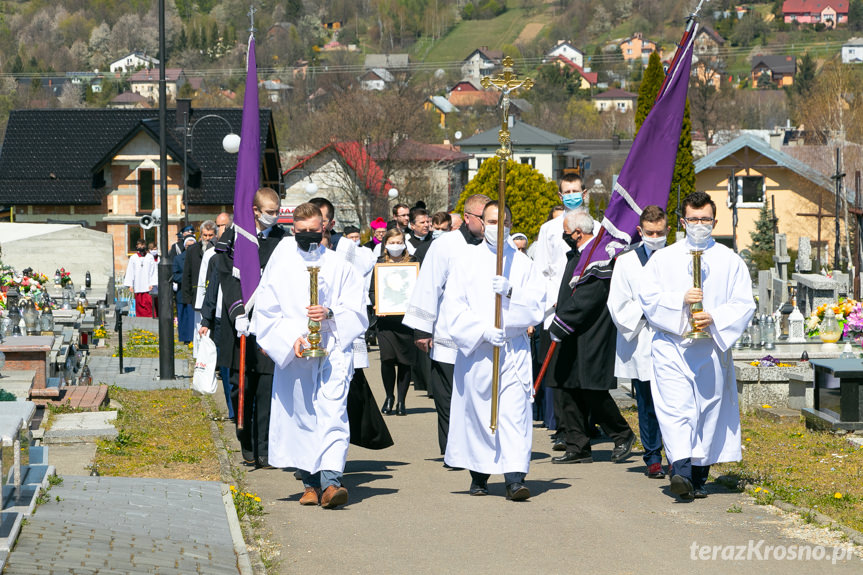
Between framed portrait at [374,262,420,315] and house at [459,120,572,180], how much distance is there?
78066 mm

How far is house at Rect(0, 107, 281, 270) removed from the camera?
53812 millimetres

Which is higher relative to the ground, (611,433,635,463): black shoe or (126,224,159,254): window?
(126,224,159,254): window

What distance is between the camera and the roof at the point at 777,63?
19185cm

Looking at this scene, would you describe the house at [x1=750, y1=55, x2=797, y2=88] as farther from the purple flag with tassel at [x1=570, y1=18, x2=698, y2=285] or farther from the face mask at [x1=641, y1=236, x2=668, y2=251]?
the face mask at [x1=641, y1=236, x2=668, y2=251]

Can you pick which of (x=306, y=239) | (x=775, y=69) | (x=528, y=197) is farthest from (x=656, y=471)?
(x=775, y=69)

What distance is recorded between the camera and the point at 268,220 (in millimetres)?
10633

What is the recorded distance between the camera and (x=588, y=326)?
11055 millimetres

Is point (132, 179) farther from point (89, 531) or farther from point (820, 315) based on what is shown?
point (89, 531)

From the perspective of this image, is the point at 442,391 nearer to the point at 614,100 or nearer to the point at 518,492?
the point at 518,492

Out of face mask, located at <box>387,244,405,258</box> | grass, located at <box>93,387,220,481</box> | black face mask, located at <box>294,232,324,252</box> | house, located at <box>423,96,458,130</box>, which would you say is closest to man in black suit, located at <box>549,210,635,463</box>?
black face mask, located at <box>294,232,324,252</box>

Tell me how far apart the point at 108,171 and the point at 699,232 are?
4871 centimetres

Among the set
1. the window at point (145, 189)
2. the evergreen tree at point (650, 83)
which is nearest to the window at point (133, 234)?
the window at point (145, 189)

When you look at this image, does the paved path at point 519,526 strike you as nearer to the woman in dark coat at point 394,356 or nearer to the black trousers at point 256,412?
the black trousers at point 256,412

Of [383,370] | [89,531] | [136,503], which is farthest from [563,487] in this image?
[383,370]
